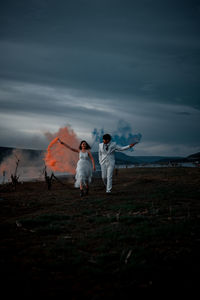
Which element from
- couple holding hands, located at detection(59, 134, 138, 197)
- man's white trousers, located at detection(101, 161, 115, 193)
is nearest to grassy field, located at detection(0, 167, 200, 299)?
man's white trousers, located at detection(101, 161, 115, 193)

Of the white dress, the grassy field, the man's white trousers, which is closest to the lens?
the grassy field

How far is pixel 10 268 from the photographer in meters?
3.79

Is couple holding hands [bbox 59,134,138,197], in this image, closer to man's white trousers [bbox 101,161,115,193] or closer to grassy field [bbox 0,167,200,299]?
man's white trousers [bbox 101,161,115,193]

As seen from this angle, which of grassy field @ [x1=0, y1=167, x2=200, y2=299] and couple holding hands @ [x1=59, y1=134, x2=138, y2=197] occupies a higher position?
couple holding hands @ [x1=59, y1=134, x2=138, y2=197]

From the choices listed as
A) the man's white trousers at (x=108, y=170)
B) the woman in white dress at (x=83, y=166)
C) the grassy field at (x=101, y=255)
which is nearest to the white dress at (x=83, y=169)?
the woman in white dress at (x=83, y=166)

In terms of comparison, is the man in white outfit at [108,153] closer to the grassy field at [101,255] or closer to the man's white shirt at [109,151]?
the man's white shirt at [109,151]

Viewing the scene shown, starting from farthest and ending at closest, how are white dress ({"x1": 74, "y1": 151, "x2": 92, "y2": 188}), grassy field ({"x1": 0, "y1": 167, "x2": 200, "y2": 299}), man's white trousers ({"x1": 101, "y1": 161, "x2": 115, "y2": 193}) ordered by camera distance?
white dress ({"x1": 74, "y1": 151, "x2": 92, "y2": 188}) < man's white trousers ({"x1": 101, "y1": 161, "x2": 115, "y2": 193}) < grassy field ({"x1": 0, "y1": 167, "x2": 200, "y2": 299})

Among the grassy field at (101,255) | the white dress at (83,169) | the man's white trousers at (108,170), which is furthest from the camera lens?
the white dress at (83,169)

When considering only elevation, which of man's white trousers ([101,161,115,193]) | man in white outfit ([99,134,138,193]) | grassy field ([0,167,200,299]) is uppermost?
man in white outfit ([99,134,138,193])

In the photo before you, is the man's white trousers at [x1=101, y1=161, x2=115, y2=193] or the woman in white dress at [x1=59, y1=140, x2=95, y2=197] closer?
the man's white trousers at [x1=101, y1=161, x2=115, y2=193]

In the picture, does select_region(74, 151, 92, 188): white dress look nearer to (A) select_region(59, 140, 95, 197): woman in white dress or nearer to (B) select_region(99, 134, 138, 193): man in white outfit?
(A) select_region(59, 140, 95, 197): woman in white dress

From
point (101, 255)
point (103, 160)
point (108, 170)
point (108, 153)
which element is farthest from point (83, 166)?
point (101, 255)

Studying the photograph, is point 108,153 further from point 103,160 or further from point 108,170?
point 108,170

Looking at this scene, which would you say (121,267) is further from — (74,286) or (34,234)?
(34,234)
